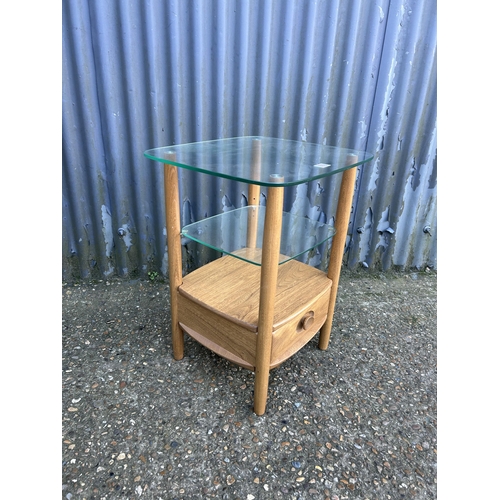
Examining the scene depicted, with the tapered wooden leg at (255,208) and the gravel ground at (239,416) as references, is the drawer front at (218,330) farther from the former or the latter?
the tapered wooden leg at (255,208)

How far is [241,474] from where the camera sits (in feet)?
3.80

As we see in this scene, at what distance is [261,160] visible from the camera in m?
1.30

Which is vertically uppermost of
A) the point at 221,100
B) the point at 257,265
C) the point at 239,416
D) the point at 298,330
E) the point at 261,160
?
the point at 221,100

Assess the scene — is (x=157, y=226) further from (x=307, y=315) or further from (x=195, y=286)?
(x=307, y=315)

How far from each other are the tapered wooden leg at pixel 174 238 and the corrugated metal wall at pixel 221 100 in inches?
25.6

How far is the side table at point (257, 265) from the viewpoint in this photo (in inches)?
44.3

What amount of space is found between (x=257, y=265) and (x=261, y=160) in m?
0.39

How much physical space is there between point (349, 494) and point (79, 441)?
2.97 ft

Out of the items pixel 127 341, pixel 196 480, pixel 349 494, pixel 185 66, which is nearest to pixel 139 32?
pixel 185 66

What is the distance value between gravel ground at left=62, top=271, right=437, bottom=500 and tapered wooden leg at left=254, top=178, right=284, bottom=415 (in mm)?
164

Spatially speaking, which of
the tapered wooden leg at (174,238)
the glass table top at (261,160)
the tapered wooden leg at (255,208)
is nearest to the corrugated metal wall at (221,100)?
the tapered wooden leg at (255,208)

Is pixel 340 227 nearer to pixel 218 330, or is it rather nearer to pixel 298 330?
pixel 298 330

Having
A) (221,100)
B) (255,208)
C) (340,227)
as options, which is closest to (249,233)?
(255,208)

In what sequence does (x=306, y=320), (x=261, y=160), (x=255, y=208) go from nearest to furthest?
(x=261, y=160) → (x=306, y=320) → (x=255, y=208)
